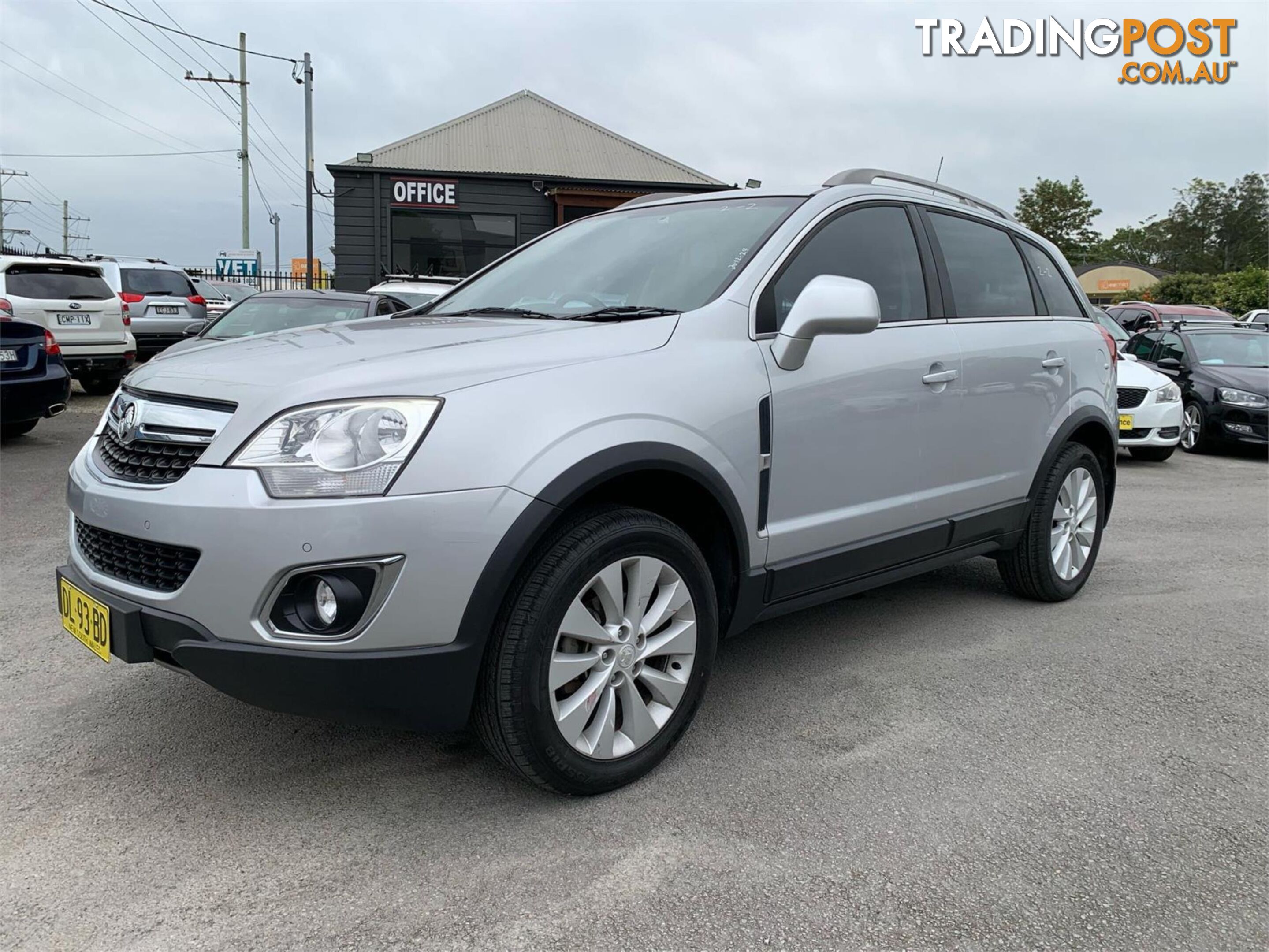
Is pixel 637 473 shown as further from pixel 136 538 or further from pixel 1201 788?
pixel 1201 788

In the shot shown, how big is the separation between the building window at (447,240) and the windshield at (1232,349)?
41.8 feet

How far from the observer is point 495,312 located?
3.56 m

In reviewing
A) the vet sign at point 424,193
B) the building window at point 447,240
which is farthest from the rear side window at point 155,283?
the vet sign at point 424,193

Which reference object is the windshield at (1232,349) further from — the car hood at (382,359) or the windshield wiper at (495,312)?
the car hood at (382,359)

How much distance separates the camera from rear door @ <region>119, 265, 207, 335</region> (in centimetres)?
1562

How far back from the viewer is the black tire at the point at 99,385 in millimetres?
12836

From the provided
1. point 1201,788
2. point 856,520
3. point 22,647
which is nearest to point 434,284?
point 22,647

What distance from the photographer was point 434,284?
38.5 feet

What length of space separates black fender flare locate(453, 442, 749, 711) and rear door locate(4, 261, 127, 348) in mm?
10794

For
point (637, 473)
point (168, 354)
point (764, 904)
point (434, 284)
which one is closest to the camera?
point (764, 904)

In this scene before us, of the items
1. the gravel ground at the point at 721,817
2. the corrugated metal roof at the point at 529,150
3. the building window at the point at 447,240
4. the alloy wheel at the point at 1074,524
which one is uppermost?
the corrugated metal roof at the point at 529,150

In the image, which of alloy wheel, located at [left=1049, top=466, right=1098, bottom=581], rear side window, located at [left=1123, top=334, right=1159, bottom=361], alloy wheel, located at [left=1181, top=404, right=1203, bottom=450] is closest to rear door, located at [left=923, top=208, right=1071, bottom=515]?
alloy wheel, located at [left=1049, top=466, right=1098, bottom=581]

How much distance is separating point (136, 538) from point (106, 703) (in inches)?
46.5

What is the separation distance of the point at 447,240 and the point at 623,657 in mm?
18906
